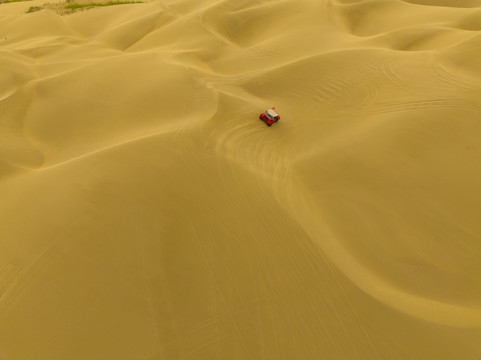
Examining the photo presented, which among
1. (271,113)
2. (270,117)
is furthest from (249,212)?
(271,113)

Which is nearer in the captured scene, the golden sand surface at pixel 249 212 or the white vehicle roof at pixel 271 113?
the golden sand surface at pixel 249 212

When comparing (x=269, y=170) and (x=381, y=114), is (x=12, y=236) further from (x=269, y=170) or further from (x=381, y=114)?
(x=381, y=114)

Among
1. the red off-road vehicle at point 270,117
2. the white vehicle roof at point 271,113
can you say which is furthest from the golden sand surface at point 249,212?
the white vehicle roof at point 271,113

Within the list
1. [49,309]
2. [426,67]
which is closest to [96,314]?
[49,309]

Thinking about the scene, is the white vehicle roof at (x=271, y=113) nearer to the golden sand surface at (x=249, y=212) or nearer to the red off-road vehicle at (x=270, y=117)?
the red off-road vehicle at (x=270, y=117)

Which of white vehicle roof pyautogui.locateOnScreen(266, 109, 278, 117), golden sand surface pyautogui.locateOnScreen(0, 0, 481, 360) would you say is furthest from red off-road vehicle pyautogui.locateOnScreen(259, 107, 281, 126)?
golden sand surface pyautogui.locateOnScreen(0, 0, 481, 360)
